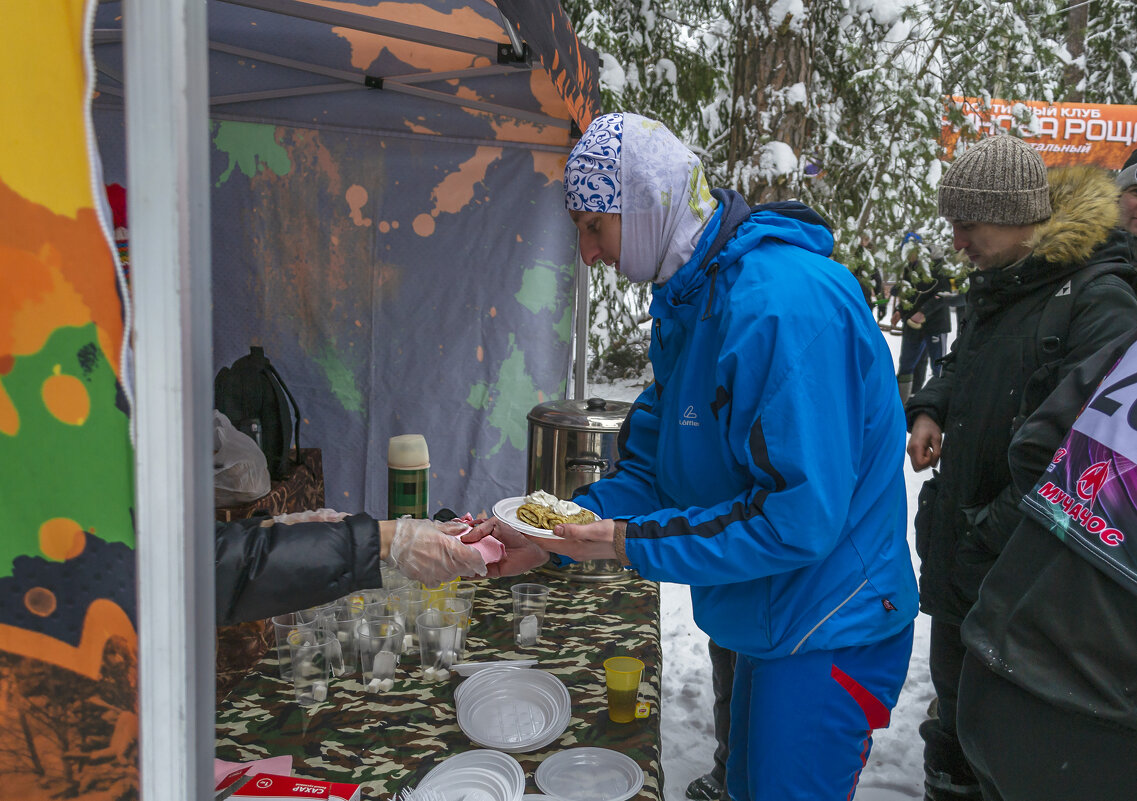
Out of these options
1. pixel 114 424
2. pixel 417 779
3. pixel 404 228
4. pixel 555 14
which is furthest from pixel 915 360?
pixel 114 424

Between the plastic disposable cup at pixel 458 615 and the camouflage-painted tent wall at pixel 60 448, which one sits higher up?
the camouflage-painted tent wall at pixel 60 448

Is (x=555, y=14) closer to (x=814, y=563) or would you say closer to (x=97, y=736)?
(x=814, y=563)

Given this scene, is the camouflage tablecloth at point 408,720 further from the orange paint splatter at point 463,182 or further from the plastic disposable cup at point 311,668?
the orange paint splatter at point 463,182

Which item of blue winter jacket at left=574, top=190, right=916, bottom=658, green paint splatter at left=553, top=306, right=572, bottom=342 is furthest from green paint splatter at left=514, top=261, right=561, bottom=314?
blue winter jacket at left=574, top=190, right=916, bottom=658

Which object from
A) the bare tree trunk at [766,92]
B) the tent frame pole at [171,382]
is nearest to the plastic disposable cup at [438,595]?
the tent frame pole at [171,382]

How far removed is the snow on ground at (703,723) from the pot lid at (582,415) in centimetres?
148

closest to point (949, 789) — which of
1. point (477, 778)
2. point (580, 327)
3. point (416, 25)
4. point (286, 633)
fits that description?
point (477, 778)

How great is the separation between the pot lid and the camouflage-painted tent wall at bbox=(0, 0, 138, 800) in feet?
7.14

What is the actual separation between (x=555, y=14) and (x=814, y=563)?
71.0 inches

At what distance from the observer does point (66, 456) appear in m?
0.82

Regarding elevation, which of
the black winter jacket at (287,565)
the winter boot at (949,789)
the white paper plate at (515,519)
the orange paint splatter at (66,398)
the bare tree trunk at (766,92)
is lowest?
the winter boot at (949,789)

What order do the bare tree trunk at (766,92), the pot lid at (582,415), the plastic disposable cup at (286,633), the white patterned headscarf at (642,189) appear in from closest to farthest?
the white patterned headscarf at (642,189) → the plastic disposable cup at (286,633) → the pot lid at (582,415) → the bare tree trunk at (766,92)

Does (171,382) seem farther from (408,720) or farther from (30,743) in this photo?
(408,720)

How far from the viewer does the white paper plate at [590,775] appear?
1558 mm
